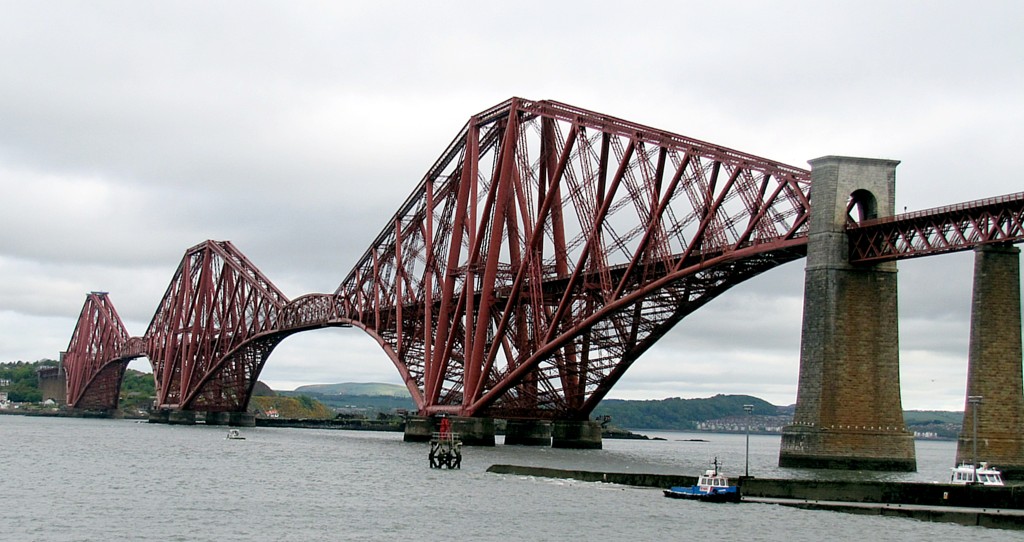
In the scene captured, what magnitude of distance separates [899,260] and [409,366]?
63.1 m

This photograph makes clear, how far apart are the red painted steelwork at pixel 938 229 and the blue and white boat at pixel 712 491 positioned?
650 inches

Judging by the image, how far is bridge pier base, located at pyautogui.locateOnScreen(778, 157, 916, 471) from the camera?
6944cm

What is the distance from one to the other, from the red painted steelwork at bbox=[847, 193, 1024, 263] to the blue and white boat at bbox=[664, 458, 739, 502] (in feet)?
54.1

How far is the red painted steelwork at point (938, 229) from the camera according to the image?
204ft

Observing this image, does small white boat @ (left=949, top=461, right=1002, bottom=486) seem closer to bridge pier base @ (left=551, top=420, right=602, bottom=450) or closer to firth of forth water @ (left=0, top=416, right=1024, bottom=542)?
firth of forth water @ (left=0, top=416, right=1024, bottom=542)

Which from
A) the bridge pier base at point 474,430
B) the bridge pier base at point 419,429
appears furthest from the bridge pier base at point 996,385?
the bridge pier base at point 419,429

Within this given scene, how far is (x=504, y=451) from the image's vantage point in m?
103

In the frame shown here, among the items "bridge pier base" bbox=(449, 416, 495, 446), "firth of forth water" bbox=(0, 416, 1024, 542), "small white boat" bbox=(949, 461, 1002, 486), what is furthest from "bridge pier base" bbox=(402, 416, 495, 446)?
"small white boat" bbox=(949, 461, 1002, 486)

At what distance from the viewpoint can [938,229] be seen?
2635 inches

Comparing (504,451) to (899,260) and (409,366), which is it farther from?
(899,260)

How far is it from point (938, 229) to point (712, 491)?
18.7 meters

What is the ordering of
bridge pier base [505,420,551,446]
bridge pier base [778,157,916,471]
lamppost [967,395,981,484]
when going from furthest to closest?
bridge pier base [505,420,551,446] < bridge pier base [778,157,916,471] < lamppost [967,395,981,484]

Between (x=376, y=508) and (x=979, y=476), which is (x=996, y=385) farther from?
(x=376, y=508)

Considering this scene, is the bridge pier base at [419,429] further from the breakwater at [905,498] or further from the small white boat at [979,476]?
the small white boat at [979,476]
